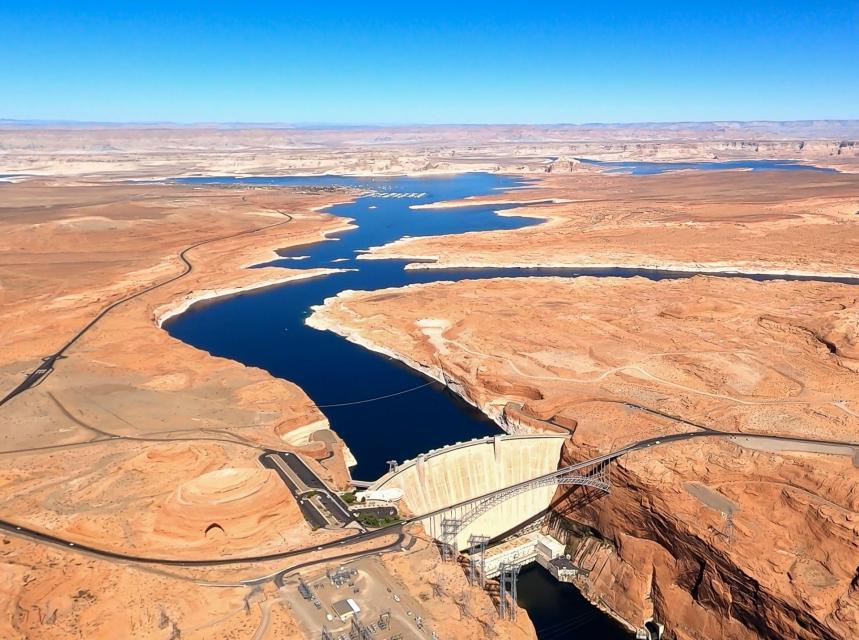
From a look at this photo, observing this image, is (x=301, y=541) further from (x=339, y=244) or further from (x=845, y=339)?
(x=339, y=244)

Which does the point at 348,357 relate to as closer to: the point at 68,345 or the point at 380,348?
the point at 380,348

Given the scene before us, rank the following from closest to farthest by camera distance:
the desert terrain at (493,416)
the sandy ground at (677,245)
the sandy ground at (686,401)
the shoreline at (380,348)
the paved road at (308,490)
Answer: the desert terrain at (493,416)
the sandy ground at (686,401)
the paved road at (308,490)
the shoreline at (380,348)
the sandy ground at (677,245)

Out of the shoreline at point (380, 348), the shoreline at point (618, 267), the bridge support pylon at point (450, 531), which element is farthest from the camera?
the shoreline at point (618, 267)

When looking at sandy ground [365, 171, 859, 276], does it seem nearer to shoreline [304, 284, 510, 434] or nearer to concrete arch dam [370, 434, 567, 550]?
shoreline [304, 284, 510, 434]

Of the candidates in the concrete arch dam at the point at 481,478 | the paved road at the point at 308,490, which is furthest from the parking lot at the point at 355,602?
the concrete arch dam at the point at 481,478

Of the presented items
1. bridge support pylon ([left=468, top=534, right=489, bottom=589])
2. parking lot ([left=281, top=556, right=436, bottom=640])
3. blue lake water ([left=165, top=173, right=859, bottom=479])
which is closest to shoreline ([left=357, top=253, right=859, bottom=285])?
blue lake water ([left=165, top=173, right=859, bottom=479])

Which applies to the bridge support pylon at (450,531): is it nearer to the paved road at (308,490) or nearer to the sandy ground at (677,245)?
the paved road at (308,490)

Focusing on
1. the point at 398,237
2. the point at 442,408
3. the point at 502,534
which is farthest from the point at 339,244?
the point at 502,534

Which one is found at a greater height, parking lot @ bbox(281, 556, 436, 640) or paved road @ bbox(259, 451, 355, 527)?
parking lot @ bbox(281, 556, 436, 640)
